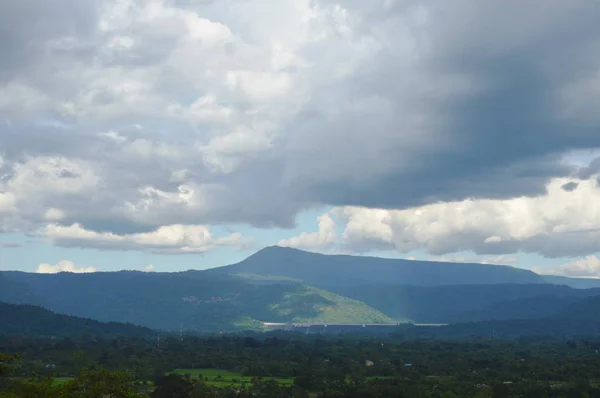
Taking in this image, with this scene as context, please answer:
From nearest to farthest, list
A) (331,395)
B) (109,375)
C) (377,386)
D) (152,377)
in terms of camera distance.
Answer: (109,375) → (331,395) → (377,386) → (152,377)

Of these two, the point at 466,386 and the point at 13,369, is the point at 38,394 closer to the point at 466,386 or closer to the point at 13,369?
the point at 13,369

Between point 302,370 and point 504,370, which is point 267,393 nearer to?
point 302,370

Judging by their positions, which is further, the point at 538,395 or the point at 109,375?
the point at 538,395

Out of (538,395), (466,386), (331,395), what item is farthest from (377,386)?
(538,395)

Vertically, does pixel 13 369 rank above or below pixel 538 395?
above

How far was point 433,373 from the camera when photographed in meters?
181

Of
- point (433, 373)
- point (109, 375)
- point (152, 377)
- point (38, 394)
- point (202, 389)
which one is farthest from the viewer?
point (433, 373)

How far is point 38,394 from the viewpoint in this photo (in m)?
57.5

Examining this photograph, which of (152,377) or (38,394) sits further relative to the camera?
(152,377)

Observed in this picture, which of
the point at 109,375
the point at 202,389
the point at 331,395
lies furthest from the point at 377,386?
the point at 109,375

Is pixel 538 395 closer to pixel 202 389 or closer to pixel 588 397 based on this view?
pixel 588 397

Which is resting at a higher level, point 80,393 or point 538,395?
point 80,393

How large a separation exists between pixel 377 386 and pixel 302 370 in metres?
46.4

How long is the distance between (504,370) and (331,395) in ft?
239
